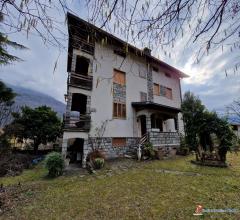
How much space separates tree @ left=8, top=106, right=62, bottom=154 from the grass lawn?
8723mm

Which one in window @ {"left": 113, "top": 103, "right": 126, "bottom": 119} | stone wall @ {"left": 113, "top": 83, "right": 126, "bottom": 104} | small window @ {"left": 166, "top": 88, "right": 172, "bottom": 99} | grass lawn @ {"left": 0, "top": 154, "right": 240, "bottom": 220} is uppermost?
small window @ {"left": 166, "top": 88, "right": 172, "bottom": 99}

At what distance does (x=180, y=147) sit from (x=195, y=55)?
1344 cm

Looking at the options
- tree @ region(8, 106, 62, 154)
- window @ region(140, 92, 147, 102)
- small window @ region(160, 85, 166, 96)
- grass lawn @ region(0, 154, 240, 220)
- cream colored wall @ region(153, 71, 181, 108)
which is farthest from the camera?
small window @ region(160, 85, 166, 96)

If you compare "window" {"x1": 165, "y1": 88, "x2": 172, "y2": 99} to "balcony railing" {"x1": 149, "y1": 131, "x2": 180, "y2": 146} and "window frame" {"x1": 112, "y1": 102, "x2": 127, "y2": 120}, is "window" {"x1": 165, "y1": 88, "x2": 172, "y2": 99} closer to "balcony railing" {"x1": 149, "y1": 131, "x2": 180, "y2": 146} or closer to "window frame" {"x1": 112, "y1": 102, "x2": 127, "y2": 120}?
"balcony railing" {"x1": 149, "y1": 131, "x2": 180, "y2": 146}

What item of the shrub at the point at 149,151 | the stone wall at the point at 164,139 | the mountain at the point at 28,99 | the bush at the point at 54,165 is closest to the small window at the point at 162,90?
the stone wall at the point at 164,139

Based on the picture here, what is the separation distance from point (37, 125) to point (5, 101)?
354 centimetres

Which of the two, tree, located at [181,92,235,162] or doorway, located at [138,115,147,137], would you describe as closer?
tree, located at [181,92,235,162]

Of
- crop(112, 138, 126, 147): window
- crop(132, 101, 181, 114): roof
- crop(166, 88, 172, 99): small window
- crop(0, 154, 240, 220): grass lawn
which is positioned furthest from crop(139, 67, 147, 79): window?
crop(0, 154, 240, 220): grass lawn

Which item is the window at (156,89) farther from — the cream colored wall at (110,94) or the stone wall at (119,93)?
the stone wall at (119,93)

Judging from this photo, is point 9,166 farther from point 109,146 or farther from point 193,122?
point 193,122

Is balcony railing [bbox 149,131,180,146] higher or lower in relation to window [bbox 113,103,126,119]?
lower

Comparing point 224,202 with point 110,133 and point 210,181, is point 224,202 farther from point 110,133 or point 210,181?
point 110,133

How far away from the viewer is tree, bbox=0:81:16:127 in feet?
38.5

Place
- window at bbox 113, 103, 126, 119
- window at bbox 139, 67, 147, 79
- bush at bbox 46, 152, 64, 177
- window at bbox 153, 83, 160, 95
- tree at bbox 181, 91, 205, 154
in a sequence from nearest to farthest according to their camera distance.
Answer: bush at bbox 46, 152, 64, 177, tree at bbox 181, 91, 205, 154, window at bbox 113, 103, 126, 119, window at bbox 139, 67, 147, 79, window at bbox 153, 83, 160, 95
